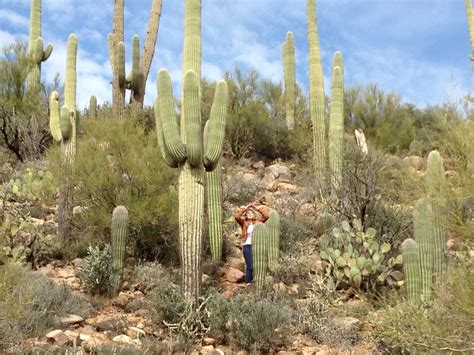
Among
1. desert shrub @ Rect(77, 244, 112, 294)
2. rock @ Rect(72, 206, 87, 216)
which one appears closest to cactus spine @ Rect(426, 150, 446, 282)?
desert shrub @ Rect(77, 244, 112, 294)

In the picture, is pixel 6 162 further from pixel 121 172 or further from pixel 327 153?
pixel 327 153

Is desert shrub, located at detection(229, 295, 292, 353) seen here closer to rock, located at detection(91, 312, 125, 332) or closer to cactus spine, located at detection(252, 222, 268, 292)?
cactus spine, located at detection(252, 222, 268, 292)

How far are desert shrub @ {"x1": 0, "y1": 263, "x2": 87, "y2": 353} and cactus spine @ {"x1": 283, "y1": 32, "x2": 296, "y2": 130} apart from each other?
11648mm

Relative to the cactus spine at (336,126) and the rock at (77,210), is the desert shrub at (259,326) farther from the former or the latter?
the rock at (77,210)

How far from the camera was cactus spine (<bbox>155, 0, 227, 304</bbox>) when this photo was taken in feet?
25.8

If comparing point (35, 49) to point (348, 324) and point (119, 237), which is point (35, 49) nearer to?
point (119, 237)

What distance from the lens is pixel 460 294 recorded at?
533 centimetres

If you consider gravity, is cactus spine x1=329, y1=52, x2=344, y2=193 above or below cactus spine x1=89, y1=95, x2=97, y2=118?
below

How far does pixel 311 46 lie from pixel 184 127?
7.38 m

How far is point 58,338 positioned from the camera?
686cm

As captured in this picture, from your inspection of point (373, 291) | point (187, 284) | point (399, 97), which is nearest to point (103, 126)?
point (187, 284)

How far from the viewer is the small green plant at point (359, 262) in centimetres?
877

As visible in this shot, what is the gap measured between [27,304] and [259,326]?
280 cm

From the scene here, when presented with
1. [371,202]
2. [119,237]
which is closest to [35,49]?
[119,237]
